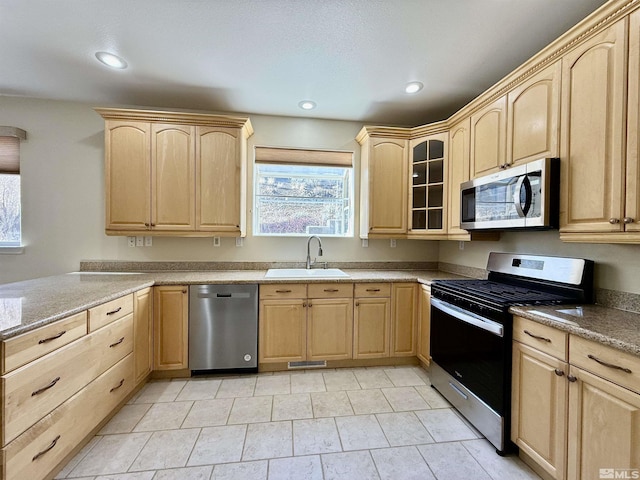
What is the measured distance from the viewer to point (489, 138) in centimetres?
220

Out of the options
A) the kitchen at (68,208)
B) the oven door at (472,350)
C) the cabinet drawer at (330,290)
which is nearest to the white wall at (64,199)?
the kitchen at (68,208)

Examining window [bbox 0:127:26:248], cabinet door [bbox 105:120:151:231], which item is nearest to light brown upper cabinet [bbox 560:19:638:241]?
cabinet door [bbox 105:120:151:231]

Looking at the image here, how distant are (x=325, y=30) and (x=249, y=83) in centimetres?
93

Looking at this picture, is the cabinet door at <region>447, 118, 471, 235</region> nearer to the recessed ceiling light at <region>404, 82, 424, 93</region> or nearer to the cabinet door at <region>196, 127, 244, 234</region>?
the recessed ceiling light at <region>404, 82, 424, 93</region>

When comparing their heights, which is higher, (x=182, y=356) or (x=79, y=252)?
(x=79, y=252)

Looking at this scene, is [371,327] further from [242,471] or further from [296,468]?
[242,471]

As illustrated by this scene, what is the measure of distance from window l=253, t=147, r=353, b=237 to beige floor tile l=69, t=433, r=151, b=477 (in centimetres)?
201

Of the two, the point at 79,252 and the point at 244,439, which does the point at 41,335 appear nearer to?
the point at 244,439

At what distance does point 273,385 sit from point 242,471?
88 cm

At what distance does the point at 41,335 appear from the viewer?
4.39ft

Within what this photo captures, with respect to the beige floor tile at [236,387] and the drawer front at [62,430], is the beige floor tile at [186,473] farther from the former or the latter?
the beige floor tile at [236,387]

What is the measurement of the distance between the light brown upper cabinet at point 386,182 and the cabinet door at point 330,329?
866 mm

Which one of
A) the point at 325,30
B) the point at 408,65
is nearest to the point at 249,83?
the point at 325,30

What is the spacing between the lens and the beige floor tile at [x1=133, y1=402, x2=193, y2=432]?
1842mm
